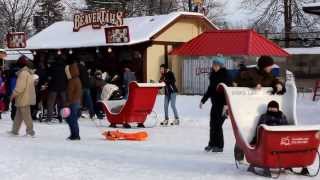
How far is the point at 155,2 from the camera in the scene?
68.1m

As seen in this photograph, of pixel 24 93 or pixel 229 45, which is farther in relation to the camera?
pixel 229 45

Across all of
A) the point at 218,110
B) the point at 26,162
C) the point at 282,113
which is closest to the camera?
the point at 282,113

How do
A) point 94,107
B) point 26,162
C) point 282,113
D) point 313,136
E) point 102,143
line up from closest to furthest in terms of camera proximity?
1. point 313,136
2. point 282,113
3. point 26,162
4. point 102,143
5. point 94,107

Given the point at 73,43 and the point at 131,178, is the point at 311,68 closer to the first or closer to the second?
the point at 73,43

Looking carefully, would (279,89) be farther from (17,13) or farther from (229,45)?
(17,13)

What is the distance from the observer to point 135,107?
16.2 m

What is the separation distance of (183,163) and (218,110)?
1.26 metres

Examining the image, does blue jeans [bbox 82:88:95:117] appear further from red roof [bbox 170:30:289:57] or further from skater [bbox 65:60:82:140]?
red roof [bbox 170:30:289:57]

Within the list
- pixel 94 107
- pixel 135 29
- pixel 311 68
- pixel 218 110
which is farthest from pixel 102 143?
pixel 311 68

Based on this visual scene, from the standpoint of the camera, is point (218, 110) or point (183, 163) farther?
point (218, 110)

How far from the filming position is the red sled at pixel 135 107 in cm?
1614

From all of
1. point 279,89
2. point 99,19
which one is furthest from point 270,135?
point 99,19

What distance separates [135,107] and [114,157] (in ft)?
17.9

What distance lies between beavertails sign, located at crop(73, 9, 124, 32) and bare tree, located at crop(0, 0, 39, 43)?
25963 mm
